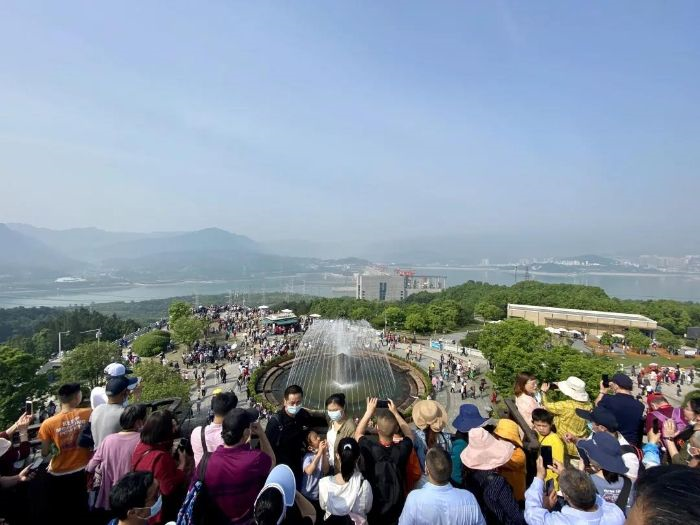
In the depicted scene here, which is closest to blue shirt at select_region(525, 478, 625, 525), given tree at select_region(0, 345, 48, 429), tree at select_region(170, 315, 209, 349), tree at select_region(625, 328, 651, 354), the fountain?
the fountain

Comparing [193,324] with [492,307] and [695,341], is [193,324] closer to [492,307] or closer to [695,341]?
[492,307]

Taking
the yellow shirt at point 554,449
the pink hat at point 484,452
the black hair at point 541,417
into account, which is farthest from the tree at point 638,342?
the pink hat at point 484,452

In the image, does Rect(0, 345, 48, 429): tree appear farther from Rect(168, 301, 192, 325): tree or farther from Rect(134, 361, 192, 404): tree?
Rect(168, 301, 192, 325): tree

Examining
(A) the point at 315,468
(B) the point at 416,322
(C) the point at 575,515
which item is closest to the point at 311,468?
(A) the point at 315,468

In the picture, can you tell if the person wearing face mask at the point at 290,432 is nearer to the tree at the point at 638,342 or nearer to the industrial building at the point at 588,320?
the tree at the point at 638,342

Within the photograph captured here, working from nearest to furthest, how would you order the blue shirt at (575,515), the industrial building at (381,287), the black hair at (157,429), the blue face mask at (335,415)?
the blue shirt at (575,515)
the black hair at (157,429)
the blue face mask at (335,415)
the industrial building at (381,287)
